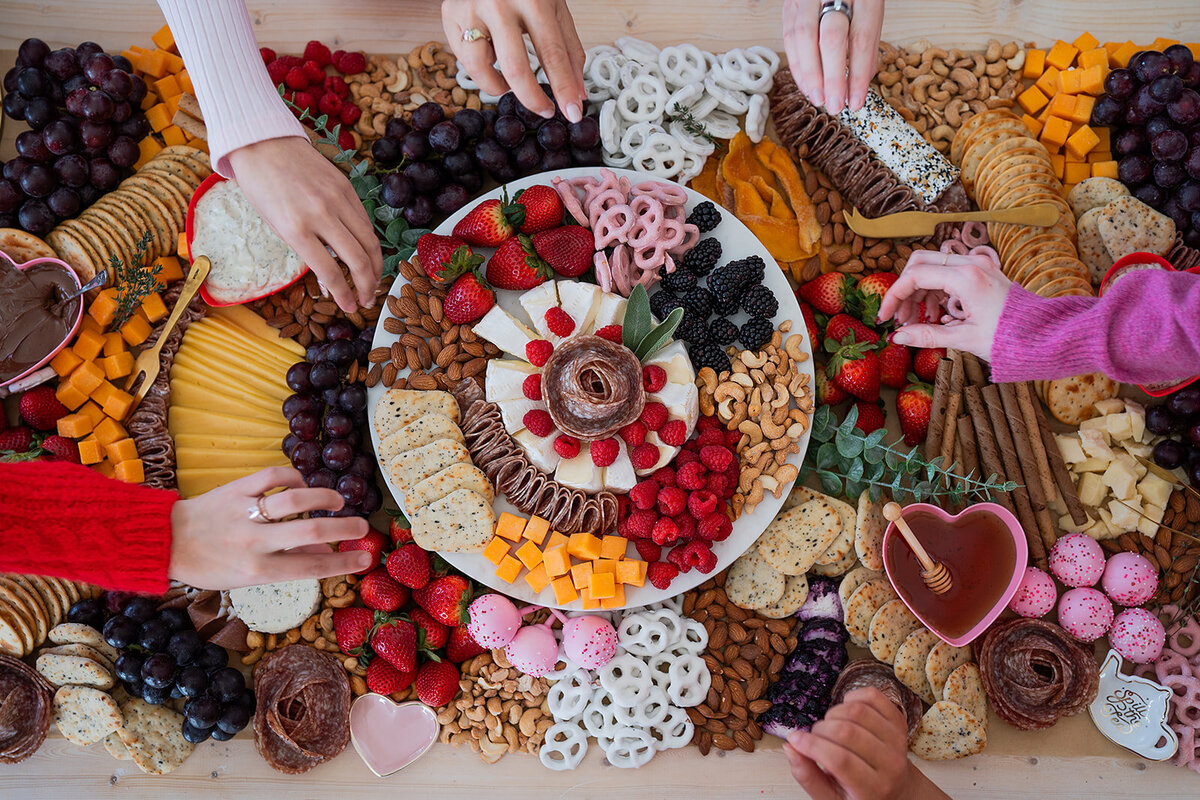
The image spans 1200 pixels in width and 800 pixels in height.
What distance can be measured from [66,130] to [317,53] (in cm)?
63

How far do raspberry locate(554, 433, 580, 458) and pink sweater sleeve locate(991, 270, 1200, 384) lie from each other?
86cm

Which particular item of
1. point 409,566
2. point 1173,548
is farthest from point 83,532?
point 1173,548

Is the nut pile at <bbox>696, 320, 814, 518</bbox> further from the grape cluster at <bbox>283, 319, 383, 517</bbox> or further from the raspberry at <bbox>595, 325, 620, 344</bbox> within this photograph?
the grape cluster at <bbox>283, 319, 383, 517</bbox>

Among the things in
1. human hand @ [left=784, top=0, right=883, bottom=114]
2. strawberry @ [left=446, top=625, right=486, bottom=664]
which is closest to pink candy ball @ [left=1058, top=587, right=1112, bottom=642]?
human hand @ [left=784, top=0, right=883, bottom=114]

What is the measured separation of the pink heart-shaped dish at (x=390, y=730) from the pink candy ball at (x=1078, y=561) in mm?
1498

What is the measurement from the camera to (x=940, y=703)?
1.80 metres

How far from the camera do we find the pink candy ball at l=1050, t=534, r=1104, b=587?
190 cm

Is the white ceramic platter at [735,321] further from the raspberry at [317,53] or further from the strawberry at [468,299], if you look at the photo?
the raspberry at [317,53]

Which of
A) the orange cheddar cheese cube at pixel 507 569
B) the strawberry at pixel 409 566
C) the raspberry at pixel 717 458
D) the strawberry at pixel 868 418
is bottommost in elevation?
the strawberry at pixel 409 566

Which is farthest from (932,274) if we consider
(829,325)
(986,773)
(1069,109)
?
(986,773)

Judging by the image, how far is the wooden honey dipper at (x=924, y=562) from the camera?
5.86 feet

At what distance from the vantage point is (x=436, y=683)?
73.3 inches

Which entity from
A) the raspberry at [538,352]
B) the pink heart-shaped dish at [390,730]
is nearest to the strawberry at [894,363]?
the raspberry at [538,352]

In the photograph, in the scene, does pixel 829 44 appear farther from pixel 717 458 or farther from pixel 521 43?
pixel 717 458
